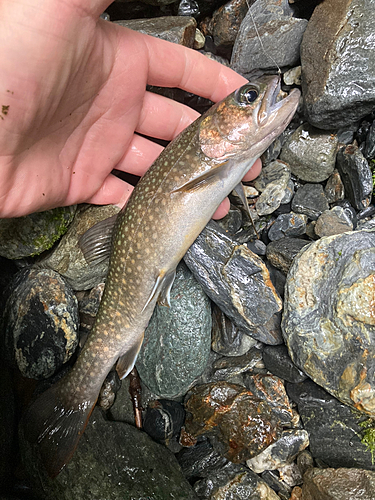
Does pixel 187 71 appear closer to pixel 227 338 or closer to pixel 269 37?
pixel 269 37

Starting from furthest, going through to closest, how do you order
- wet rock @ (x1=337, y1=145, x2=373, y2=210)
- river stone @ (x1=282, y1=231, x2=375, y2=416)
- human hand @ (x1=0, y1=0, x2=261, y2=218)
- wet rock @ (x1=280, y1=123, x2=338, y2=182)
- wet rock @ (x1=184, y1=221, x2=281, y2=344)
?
wet rock @ (x1=280, y1=123, x2=338, y2=182) → wet rock @ (x1=337, y1=145, x2=373, y2=210) → wet rock @ (x1=184, y1=221, x2=281, y2=344) → river stone @ (x1=282, y1=231, x2=375, y2=416) → human hand @ (x1=0, y1=0, x2=261, y2=218)

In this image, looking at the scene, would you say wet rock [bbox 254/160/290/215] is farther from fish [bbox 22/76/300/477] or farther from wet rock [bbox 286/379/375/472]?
wet rock [bbox 286/379/375/472]

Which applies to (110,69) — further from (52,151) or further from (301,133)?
(301,133)

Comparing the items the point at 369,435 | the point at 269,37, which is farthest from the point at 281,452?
the point at 269,37

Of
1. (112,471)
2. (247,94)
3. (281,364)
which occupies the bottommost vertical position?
(112,471)

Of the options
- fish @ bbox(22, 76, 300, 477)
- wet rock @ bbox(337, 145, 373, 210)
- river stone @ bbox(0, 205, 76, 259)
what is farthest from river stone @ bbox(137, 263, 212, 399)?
wet rock @ bbox(337, 145, 373, 210)

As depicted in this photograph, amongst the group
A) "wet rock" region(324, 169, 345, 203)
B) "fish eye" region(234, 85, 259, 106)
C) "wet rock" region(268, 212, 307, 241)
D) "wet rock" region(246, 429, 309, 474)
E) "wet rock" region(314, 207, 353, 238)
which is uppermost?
"fish eye" region(234, 85, 259, 106)

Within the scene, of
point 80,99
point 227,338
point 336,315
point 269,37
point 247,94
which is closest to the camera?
point 247,94
